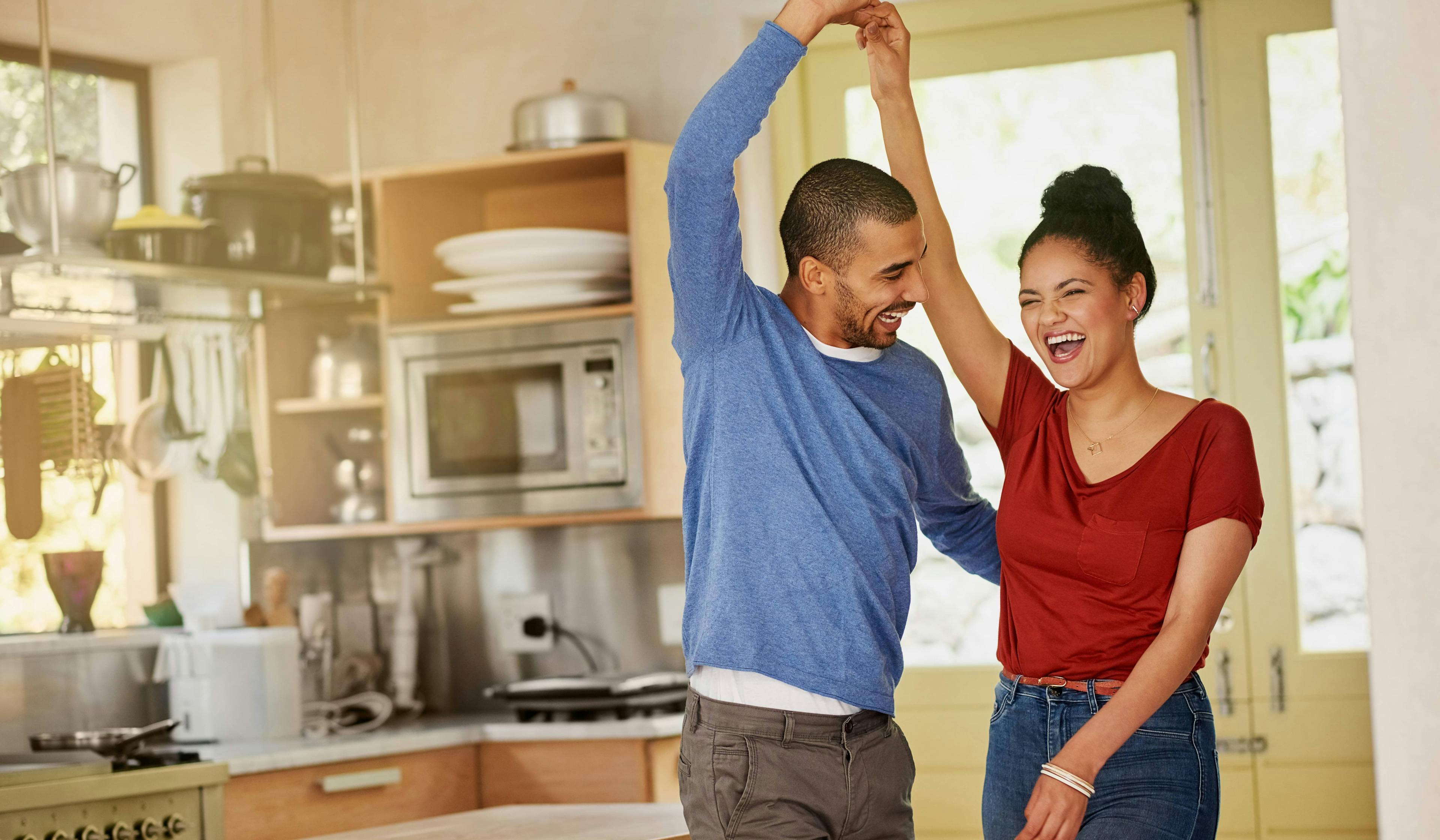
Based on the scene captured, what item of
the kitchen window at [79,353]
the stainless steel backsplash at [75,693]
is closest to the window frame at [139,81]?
the kitchen window at [79,353]

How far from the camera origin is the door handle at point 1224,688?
2.99m

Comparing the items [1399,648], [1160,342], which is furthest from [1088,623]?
[1160,342]

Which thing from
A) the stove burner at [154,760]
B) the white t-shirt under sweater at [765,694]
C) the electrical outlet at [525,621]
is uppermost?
the white t-shirt under sweater at [765,694]

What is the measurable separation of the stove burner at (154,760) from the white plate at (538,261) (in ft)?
3.88

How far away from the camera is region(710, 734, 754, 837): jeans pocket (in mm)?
1489

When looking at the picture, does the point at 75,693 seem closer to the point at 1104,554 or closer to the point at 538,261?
the point at 538,261

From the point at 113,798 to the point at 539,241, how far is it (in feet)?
4.60

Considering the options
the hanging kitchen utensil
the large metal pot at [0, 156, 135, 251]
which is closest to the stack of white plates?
the hanging kitchen utensil

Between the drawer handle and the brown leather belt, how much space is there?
168 cm

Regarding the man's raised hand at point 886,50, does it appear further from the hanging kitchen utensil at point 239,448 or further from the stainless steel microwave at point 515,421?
the hanging kitchen utensil at point 239,448

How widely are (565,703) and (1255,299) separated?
1.74 meters

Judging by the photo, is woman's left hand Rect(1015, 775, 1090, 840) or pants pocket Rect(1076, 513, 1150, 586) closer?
woman's left hand Rect(1015, 775, 1090, 840)

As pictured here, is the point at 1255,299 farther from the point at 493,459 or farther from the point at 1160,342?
the point at 493,459

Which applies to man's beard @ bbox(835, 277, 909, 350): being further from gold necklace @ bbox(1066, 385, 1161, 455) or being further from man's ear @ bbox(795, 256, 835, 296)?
gold necklace @ bbox(1066, 385, 1161, 455)
